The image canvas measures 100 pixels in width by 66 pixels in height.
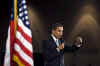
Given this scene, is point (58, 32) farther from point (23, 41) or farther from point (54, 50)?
point (23, 41)

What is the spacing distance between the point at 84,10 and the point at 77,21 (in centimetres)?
29

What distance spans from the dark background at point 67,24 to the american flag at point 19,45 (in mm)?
1966

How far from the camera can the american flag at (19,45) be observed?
71.3 inches

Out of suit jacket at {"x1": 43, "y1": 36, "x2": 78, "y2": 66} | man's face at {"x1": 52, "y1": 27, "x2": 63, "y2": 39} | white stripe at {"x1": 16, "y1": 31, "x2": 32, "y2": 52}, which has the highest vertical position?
man's face at {"x1": 52, "y1": 27, "x2": 63, "y2": 39}

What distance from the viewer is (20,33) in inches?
73.9

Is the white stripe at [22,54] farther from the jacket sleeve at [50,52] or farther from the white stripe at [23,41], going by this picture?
the jacket sleeve at [50,52]

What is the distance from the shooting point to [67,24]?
4188mm

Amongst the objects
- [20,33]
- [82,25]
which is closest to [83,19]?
[82,25]

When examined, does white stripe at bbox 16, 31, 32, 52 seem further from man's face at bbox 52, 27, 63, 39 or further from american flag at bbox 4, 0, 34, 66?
man's face at bbox 52, 27, 63, 39

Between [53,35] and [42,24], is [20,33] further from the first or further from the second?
[42,24]

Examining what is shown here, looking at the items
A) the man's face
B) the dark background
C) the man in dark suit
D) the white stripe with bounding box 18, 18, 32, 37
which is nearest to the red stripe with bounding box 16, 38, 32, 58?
the white stripe with bounding box 18, 18, 32, 37

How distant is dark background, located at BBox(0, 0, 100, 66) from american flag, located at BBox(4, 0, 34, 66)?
1966 millimetres

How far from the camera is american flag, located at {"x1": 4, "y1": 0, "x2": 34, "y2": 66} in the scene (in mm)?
1812

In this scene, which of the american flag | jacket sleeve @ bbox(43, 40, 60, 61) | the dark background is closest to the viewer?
the american flag
